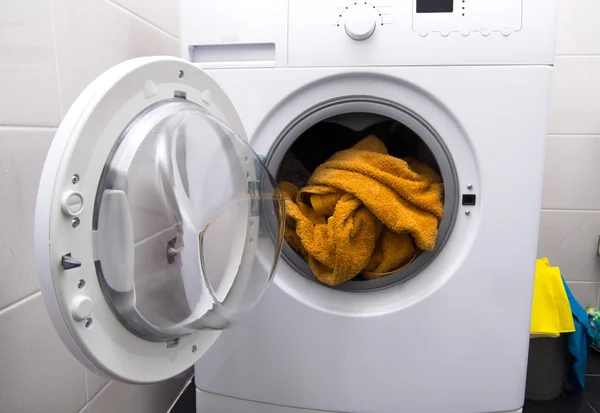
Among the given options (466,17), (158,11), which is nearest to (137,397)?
(158,11)

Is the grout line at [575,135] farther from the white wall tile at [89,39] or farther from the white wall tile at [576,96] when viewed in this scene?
the white wall tile at [89,39]

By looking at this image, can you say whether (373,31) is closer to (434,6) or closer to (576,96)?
(434,6)

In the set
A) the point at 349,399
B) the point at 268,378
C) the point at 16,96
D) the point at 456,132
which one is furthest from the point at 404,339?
the point at 16,96

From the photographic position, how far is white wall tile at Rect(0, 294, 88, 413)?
527mm

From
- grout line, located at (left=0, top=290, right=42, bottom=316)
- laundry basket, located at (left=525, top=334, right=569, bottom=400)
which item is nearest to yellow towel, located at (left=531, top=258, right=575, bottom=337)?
laundry basket, located at (left=525, top=334, right=569, bottom=400)

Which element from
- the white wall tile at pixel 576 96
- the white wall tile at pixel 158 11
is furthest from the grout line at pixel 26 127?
the white wall tile at pixel 576 96

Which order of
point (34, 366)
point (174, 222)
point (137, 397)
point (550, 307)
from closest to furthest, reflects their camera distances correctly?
1. point (174, 222)
2. point (34, 366)
3. point (137, 397)
4. point (550, 307)

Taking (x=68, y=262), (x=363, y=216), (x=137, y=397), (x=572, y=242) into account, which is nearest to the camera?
(x=68, y=262)

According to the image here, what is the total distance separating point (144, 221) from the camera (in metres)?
0.45

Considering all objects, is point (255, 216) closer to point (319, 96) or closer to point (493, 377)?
point (319, 96)

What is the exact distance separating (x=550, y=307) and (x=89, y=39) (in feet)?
3.83

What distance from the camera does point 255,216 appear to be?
2.02ft

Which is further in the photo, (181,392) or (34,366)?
(181,392)

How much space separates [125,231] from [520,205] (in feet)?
2.00
